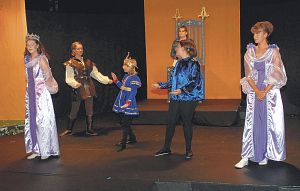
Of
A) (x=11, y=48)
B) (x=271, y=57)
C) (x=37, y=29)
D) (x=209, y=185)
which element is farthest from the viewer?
(x=37, y=29)

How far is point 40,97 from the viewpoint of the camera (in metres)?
4.73

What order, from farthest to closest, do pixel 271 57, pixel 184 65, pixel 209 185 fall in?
1. pixel 184 65
2. pixel 271 57
3. pixel 209 185

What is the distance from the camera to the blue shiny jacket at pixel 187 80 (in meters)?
4.48

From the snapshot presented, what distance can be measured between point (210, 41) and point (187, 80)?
3427 mm

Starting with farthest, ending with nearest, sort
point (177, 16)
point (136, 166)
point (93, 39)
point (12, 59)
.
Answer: point (93, 39)
point (177, 16)
point (12, 59)
point (136, 166)

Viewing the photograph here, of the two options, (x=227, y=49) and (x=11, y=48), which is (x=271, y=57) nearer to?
(x=227, y=49)

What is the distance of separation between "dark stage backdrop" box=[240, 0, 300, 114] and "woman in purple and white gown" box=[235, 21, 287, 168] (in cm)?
332

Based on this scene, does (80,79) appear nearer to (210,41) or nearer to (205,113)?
(205,113)

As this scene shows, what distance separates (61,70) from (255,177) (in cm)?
490

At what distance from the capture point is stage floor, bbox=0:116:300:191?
12.6 feet

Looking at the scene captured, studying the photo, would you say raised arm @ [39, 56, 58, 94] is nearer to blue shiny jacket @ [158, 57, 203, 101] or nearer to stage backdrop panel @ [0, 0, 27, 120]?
blue shiny jacket @ [158, 57, 203, 101]

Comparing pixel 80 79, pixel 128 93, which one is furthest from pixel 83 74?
pixel 128 93

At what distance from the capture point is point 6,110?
7.03m

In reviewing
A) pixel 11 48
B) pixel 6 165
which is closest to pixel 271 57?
pixel 6 165
